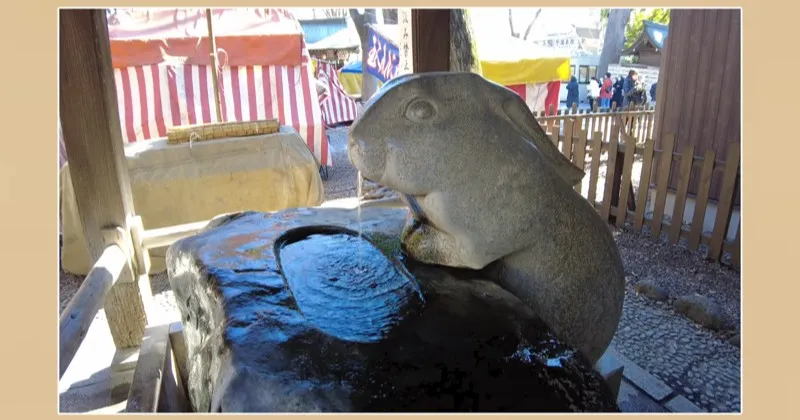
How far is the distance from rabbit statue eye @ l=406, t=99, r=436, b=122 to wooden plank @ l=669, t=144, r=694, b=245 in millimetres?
4217

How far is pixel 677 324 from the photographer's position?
3787 mm

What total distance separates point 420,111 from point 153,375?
1640mm

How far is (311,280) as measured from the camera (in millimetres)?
2049

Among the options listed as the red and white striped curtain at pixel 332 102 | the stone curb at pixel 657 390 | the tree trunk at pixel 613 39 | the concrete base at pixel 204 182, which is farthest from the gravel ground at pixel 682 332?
the tree trunk at pixel 613 39

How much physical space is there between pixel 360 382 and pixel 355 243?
111 centimetres

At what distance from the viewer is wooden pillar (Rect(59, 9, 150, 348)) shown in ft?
8.54

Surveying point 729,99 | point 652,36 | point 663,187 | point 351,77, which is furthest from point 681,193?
point 351,77

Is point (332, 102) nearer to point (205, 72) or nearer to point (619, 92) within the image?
point (205, 72)

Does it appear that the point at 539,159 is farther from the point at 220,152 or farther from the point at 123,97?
the point at 123,97

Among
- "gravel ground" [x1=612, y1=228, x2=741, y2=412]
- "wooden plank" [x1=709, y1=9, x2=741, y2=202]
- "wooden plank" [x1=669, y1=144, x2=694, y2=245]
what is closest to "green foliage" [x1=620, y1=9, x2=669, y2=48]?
"wooden plank" [x1=709, y1=9, x2=741, y2=202]

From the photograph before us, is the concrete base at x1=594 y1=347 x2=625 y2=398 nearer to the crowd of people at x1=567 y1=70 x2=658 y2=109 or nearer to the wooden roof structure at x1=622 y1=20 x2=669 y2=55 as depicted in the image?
the crowd of people at x1=567 y1=70 x2=658 y2=109

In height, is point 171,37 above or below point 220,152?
above

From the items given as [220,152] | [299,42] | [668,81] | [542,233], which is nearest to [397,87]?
[542,233]

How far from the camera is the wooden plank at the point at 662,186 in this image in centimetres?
532
